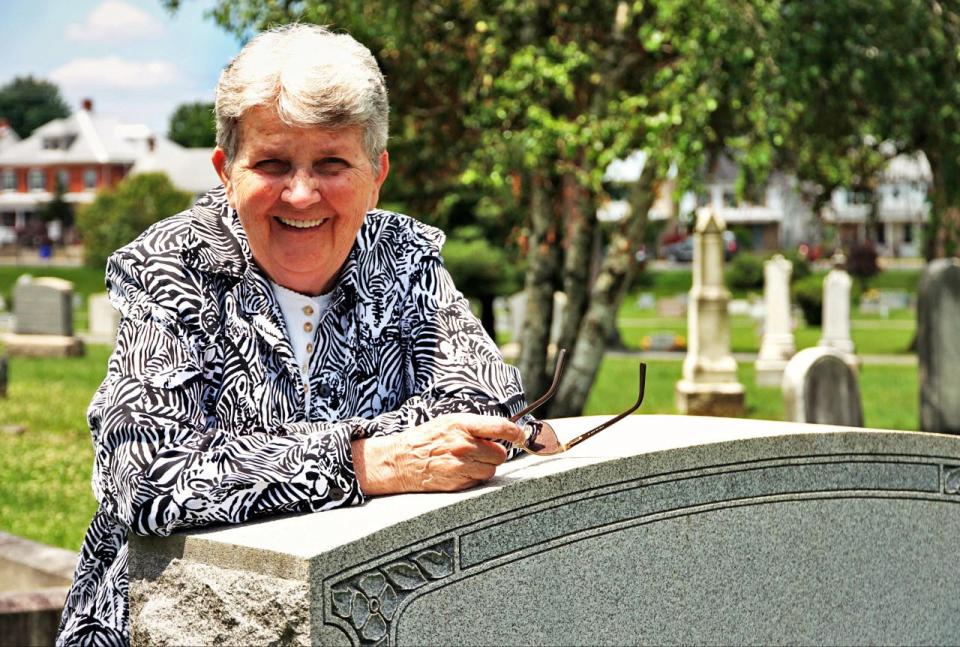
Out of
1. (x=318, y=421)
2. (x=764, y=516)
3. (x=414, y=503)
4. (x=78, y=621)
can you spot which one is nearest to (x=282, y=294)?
(x=318, y=421)

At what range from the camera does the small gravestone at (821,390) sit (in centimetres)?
909

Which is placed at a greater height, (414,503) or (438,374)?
(438,374)

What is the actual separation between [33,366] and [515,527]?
17431 millimetres

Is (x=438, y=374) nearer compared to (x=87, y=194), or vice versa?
(x=438, y=374)

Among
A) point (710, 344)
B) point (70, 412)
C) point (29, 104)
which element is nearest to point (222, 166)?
point (70, 412)

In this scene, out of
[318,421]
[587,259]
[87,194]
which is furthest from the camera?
[87,194]

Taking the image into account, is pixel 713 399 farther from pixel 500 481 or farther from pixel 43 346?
pixel 500 481

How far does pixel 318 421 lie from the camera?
101 inches

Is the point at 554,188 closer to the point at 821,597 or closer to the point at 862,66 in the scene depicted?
the point at 862,66

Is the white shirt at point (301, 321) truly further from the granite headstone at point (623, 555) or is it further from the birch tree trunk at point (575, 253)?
the birch tree trunk at point (575, 253)

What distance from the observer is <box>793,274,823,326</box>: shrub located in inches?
1193

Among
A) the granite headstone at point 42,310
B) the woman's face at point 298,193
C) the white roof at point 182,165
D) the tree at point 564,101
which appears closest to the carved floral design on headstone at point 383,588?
the woman's face at point 298,193

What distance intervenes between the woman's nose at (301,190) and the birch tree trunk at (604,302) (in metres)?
8.16

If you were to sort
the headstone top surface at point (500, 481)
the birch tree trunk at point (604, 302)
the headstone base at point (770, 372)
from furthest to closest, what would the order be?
1. the headstone base at point (770, 372)
2. the birch tree trunk at point (604, 302)
3. the headstone top surface at point (500, 481)
